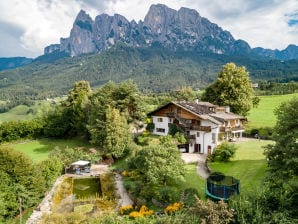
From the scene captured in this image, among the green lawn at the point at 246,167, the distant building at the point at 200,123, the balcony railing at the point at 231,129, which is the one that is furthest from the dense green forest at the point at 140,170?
the balcony railing at the point at 231,129

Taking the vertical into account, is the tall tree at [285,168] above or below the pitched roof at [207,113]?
below

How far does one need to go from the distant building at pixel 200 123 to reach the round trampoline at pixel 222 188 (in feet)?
52.5

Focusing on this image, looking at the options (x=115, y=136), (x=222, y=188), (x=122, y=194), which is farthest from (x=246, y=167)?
(x=115, y=136)

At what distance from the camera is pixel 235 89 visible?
1885 inches

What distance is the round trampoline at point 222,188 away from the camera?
19609 mm

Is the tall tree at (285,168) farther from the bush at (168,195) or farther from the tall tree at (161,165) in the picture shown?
the tall tree at (161,165)

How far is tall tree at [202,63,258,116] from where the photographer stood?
1889 inches

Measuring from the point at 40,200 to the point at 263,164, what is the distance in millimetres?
22816

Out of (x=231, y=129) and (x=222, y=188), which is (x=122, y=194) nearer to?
(x=222, y=188)

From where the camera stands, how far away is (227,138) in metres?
42.3

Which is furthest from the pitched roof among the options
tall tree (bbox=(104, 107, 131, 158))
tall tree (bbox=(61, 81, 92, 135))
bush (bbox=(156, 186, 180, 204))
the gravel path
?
bush (bbox=(156, 186, 180, 204))

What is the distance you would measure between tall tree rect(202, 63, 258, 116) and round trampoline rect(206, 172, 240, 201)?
95.6 ft

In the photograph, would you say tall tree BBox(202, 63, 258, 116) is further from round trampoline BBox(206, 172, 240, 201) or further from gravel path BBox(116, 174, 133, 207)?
round trampoline BBox(206, 172, 240, 201)

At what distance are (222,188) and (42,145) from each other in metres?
39.1
